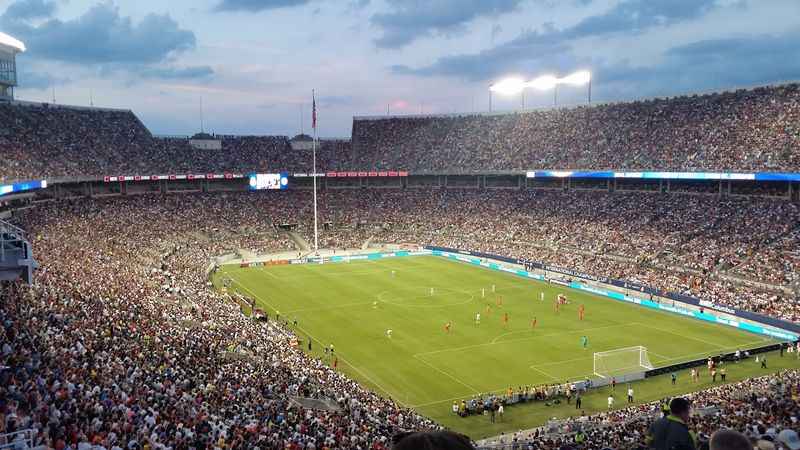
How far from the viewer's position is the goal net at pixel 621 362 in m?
36.0

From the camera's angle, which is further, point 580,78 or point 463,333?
point 580,78

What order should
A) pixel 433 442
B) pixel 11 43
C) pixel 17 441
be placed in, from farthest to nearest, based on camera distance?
pixel 11 43 → pixel 17 441 → pixel 433 442

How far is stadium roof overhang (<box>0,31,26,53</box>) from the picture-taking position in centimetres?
5981

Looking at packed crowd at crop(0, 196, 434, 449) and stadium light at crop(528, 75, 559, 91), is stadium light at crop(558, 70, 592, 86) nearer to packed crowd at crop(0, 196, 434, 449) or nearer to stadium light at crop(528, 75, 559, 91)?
stadium light at crop(528, 75, 559, 91)

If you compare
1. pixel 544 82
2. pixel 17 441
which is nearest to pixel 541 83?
pixel 544 82

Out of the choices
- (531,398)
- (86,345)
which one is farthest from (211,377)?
(531,398)

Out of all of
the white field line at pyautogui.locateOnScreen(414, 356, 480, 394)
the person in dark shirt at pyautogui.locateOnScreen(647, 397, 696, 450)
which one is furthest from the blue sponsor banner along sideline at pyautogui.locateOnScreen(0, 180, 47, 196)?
the person in dark shirt at pyautogui.locateOnScreen(647, 397, 696, 450)

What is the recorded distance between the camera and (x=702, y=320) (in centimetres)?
4731

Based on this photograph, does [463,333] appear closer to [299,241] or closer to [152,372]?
[152,372]

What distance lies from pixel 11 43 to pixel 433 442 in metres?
72.1

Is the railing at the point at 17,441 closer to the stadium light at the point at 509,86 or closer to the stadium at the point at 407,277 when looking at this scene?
the stadium at the point at 407,277

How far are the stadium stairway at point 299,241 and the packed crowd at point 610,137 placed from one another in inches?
765

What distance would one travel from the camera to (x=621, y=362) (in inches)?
1464

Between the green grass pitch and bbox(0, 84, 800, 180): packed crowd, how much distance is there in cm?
2099
